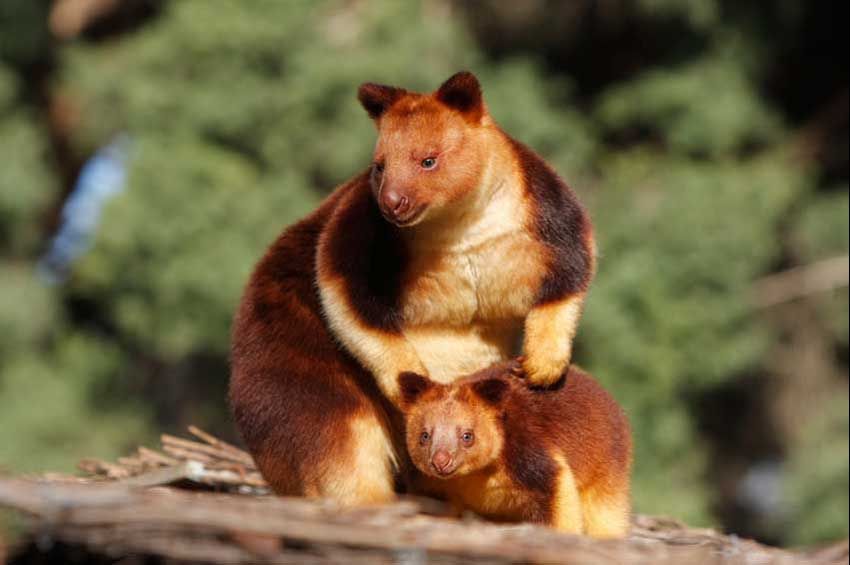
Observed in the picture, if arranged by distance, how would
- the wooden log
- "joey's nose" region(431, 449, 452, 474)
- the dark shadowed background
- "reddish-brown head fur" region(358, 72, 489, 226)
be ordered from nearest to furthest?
1. the wooden log
2. "joey's nose" region(431, 449, 452, 474)
3. "reddish-brown head fur" region(358, 72, 489, 226)
4. the dark shadowed background

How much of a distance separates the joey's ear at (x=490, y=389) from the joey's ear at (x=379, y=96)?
3.21 ft

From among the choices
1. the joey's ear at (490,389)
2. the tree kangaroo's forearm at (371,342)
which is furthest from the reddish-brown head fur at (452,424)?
the tree kangaroo's forearm at (371,342)

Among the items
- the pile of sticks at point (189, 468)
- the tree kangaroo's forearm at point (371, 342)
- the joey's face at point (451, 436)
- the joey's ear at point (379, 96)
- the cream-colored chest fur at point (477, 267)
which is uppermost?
the joey's ear at point (379, 96)

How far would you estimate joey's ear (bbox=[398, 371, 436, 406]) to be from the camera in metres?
3.88

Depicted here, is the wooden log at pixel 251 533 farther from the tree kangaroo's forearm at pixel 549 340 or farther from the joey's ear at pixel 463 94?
the joey's ear at pixel 463 94

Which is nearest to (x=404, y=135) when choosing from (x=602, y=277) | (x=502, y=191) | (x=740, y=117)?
(x=502, y=191)

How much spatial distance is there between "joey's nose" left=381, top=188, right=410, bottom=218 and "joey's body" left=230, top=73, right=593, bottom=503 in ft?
0.45

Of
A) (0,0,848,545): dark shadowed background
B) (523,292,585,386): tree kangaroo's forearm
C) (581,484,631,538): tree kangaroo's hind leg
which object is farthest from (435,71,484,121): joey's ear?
(0,0,848,545): dark shadowed background

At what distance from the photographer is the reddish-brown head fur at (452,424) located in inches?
146

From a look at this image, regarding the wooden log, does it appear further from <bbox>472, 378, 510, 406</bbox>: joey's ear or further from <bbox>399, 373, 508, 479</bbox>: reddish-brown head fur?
<bbox>472, 378, 510, 406</bbox>: joey's ear

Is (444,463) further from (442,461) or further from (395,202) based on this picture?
(395,202)

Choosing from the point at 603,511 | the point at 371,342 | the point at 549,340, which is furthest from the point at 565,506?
the point at 371,342

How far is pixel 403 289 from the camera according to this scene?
4074mm

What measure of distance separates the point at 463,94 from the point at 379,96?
0.93 feet
